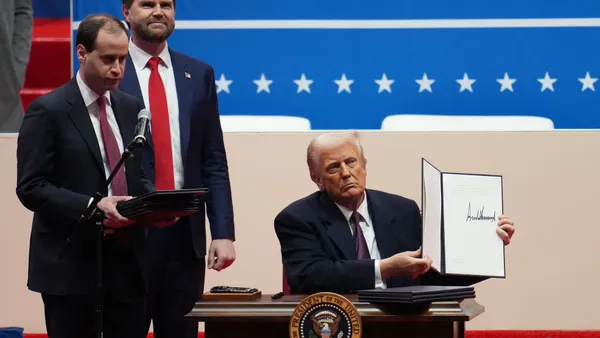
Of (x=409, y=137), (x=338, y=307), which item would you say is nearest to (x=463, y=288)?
(x=338, y=307)

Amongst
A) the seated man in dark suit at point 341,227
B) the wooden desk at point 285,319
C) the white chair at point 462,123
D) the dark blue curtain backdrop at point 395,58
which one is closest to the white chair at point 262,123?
the white chair at point 462,123

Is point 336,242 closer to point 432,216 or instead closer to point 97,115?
point 432,216

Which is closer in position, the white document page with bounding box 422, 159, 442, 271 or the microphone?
the microphone

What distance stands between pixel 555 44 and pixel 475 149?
181 centimetres

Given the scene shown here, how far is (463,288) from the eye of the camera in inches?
109

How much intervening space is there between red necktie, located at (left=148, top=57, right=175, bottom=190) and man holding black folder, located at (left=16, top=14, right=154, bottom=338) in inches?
12.0

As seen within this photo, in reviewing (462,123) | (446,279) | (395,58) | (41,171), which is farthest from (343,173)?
(395,58)

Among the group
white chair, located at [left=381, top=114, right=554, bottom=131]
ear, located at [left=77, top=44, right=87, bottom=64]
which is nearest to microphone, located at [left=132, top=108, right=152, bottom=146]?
ear, located at [left=77, top=44, right=87, bottom=64]

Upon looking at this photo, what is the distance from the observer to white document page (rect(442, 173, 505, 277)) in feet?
9.29

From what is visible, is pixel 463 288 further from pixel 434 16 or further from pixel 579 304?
pixel 434 16

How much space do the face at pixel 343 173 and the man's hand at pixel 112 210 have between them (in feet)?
2.36

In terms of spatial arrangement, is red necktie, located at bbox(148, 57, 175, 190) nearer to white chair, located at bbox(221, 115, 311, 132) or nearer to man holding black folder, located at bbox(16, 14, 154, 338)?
man holding black folder, located at bbox(16, 14, 154, 338)

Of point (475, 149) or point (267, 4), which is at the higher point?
point (267, 4)

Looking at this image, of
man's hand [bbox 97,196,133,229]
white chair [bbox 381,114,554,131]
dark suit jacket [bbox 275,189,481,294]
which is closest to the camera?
man's hand [bbox 97,196,133,229]
